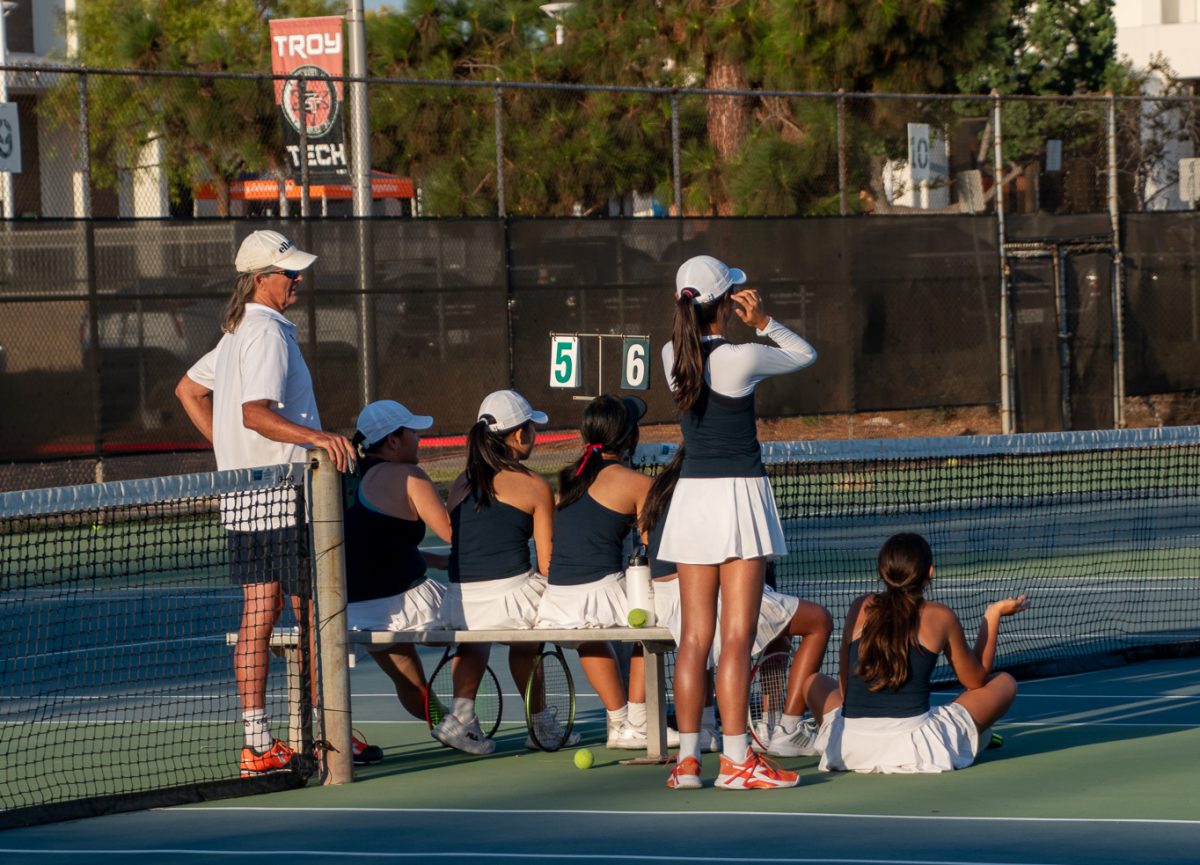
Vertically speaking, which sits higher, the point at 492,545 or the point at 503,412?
the point at 503,412

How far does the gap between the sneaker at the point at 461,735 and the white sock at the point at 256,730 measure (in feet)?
2.50

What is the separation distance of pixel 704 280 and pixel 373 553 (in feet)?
5.72

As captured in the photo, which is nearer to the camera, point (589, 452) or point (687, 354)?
point (687, 354)

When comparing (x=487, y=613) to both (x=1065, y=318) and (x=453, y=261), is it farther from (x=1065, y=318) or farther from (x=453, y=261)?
(x=1065, y=318)

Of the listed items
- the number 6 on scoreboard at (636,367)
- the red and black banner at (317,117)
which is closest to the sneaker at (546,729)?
the number 6 on scoreboard at (636,367)

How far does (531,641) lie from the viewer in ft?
23.6

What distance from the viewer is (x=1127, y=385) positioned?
20.0 metres

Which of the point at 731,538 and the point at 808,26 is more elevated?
the point at 808,26

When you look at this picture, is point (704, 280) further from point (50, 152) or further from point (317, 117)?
point (50, 152)

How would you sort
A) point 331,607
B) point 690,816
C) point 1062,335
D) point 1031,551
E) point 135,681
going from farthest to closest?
point 1062,335 < point 1031,551 < point 135,681 < point 331,607 < point 690,816

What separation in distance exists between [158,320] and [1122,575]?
719cm

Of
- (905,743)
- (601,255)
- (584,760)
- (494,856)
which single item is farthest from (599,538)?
(601,255)

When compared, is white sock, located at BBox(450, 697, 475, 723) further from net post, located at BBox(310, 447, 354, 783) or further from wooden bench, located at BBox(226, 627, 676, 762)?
net post, located at BBox(310, 447, 354, 783)

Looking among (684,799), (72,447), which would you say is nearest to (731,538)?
(684,799)
